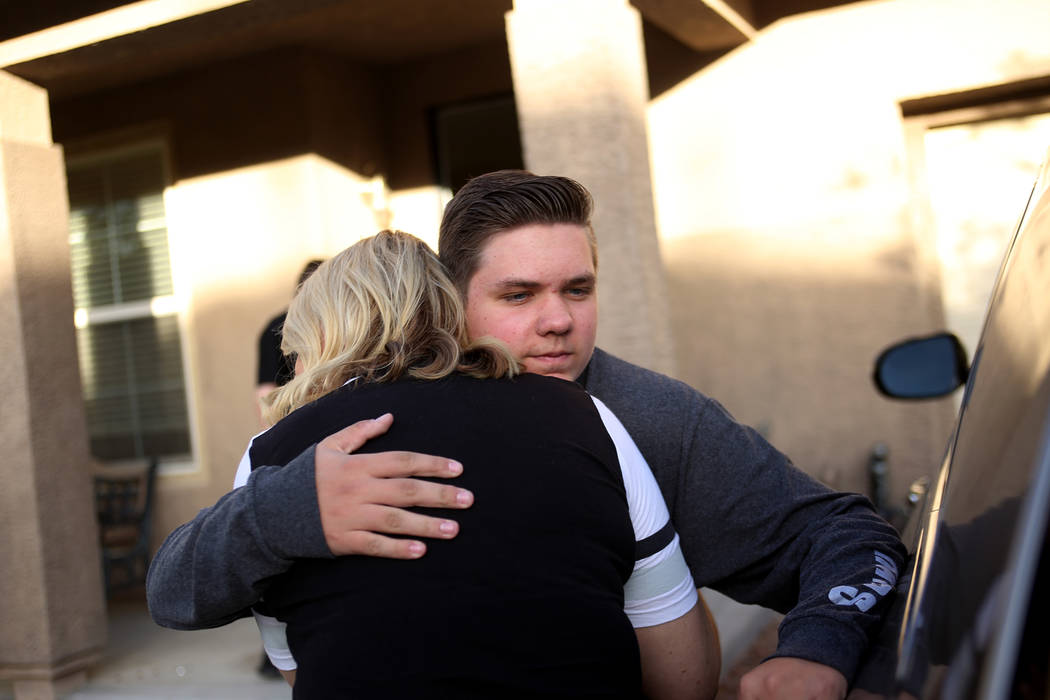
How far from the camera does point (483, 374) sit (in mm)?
1647

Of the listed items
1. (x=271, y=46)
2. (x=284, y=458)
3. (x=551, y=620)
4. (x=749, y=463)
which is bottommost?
(x=551, y=620)

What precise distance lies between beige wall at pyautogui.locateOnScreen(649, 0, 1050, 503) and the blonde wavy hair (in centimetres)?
443

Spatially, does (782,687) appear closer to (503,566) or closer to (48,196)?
(503,566)

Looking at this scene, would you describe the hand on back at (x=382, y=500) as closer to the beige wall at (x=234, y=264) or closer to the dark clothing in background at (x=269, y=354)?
the dark clothing in background at (x=269, y=354)

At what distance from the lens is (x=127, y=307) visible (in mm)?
7449

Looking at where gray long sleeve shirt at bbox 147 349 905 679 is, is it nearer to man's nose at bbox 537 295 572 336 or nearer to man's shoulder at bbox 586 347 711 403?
man's shoulder at bbox 586 347 711 403

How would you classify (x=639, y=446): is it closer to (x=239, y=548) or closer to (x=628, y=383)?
(x=628, y=383)

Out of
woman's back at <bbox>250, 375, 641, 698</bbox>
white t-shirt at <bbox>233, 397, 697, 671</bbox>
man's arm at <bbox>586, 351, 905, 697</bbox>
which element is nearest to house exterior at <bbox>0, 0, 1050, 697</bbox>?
man's arm at <bbox>586, 351, 905, 697</bbox>

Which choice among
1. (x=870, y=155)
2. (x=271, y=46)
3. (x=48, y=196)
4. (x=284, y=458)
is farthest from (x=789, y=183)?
(x=284, y=458)

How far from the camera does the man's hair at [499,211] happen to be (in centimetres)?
220

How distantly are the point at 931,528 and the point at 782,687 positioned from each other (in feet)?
1.14

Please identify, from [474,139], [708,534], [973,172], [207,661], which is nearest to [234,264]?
[474,139]

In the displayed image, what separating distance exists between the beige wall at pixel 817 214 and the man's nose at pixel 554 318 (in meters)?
4.02

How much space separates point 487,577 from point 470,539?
60mm
